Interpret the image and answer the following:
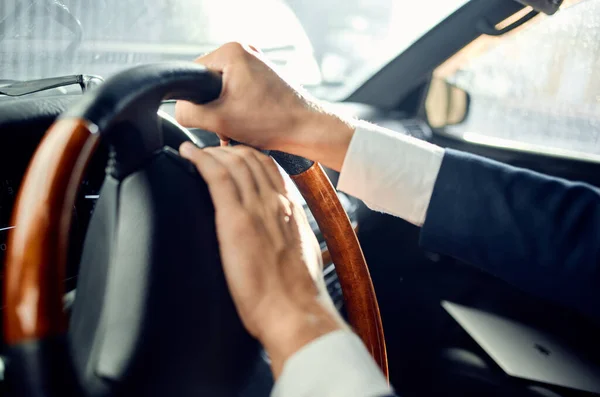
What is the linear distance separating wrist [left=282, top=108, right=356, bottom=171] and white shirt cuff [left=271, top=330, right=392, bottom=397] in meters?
0.29

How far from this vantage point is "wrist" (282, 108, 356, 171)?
714 mm

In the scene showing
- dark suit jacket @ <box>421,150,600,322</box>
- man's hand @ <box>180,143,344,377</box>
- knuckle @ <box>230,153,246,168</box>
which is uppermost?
knuckle @ <box>230,153,246,168</box>

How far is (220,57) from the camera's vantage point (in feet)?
1.96

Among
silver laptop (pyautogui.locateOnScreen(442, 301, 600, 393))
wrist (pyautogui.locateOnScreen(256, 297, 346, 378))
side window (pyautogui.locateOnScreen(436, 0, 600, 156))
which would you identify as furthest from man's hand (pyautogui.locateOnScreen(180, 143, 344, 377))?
side window (pyautogui.locateOnScreen(436, 0, 600, 156))

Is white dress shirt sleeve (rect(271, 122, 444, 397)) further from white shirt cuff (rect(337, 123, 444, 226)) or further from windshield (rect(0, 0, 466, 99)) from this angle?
windshield (rect(0, 0, 466, 99))

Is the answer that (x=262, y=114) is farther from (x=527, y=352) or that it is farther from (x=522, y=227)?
(x=527, y=352)

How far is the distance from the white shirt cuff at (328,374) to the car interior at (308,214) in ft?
0.22

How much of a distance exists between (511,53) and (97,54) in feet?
4.20

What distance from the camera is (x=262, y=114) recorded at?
656 millimetres

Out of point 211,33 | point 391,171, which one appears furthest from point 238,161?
point 211,33

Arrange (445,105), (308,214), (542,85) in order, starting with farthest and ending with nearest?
(445,105), (542,85), (308,214)

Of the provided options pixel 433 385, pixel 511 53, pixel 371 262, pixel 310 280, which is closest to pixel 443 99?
pixel 511 53

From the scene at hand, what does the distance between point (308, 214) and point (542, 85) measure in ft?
3.43

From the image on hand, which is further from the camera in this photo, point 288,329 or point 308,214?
point 308,214
